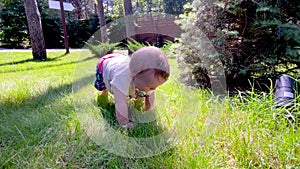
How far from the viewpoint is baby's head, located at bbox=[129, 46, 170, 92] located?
1113 millimetres

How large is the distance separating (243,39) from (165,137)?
1.23 m

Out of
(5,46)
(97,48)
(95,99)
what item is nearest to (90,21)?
(5,46)

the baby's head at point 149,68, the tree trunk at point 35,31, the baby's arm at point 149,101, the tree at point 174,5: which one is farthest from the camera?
the tree at point 174,5

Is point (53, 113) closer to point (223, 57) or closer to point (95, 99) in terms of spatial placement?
point (95, 99)

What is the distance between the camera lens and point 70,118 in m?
1.37

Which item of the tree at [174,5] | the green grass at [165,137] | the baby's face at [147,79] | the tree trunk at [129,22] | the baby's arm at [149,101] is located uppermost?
the tree at [174,5]

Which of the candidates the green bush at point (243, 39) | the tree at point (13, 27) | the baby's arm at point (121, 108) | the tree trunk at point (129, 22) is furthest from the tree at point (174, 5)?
the baby's arm at point (121, 108)

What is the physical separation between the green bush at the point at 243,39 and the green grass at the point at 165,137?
1.68ft

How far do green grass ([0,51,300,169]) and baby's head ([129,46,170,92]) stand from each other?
273 mm

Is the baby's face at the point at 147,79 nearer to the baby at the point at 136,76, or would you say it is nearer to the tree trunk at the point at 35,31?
the baby at the point at 136,76

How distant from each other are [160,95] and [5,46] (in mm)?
10856

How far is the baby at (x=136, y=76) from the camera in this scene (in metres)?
1.13

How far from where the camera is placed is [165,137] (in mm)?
1144

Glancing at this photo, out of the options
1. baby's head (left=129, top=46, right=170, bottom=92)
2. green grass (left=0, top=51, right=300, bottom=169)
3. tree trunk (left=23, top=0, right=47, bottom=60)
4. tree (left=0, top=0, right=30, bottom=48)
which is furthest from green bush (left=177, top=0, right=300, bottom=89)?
tree (left=0, top=0, right=30, bottom=48)
